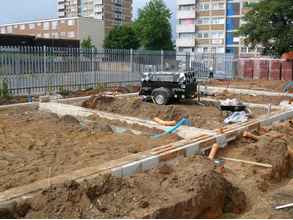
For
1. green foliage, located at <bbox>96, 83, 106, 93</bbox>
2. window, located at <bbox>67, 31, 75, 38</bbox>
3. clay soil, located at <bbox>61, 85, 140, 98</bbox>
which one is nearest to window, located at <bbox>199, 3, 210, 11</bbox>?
window, located at <bbox>67, 31, 75, 38</bbox>

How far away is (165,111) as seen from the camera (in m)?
11.3

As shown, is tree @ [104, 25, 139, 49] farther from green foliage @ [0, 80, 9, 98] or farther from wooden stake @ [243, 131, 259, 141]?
wooden stake @ [243, 131, 259, 141]

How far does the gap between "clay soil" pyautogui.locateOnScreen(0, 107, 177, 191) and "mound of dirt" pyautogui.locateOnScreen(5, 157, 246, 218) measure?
1.11 m

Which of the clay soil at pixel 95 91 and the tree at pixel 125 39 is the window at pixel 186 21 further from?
the clay soil at pixel 95 91

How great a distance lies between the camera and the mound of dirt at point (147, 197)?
4199 mm

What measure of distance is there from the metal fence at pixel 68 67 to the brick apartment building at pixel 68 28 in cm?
6458

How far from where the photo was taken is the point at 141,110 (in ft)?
38.8

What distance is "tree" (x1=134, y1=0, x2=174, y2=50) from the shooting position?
58125 millimetres

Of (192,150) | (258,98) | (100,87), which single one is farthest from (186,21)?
(192,150)

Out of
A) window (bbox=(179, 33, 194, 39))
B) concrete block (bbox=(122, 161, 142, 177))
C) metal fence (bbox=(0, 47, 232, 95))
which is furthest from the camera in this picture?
window (bbox=(179, 33, 194, 39))

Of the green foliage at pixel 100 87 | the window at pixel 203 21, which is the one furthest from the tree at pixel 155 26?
the green foliage at pixel 100 87

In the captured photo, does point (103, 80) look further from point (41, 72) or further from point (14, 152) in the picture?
point (14, 152)

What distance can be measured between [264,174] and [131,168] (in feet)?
8.37

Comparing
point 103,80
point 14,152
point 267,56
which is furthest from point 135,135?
point 267,56
